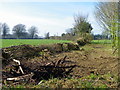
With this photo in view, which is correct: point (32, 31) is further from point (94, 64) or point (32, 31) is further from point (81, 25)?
point (94, 64)

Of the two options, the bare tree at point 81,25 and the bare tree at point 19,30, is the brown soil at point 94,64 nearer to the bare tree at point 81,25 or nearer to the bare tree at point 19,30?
the bare tree at point 81,25

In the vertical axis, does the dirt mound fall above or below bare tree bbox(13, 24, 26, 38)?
below

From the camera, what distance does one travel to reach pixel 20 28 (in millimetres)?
50281

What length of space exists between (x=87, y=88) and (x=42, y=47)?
27.8 feet

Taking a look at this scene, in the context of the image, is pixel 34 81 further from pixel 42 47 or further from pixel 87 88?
pixel 42 47

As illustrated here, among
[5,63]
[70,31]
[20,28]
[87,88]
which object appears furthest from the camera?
[20,28]

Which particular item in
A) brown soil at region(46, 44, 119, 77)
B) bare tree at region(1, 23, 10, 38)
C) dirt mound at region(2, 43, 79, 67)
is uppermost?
bare tree at region(1, 23, 10, 38)

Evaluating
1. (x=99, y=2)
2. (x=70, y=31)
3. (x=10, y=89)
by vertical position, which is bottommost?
(x=10, y=89)

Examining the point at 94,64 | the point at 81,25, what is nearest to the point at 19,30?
the point at 81,25

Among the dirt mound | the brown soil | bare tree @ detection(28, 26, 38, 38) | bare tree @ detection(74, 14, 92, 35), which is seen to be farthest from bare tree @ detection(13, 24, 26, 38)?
the brown soil

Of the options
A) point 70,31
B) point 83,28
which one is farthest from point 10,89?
point 70,31

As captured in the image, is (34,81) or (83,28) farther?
(83,28)

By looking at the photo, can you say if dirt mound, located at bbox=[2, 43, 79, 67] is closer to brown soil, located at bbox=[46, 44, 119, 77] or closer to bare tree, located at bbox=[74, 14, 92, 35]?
brown soil, located at bbox=[46, 44, 119, 77]

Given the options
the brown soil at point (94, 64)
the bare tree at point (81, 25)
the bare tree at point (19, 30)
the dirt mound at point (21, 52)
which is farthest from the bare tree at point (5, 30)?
the brown soil at point (94, 64)
